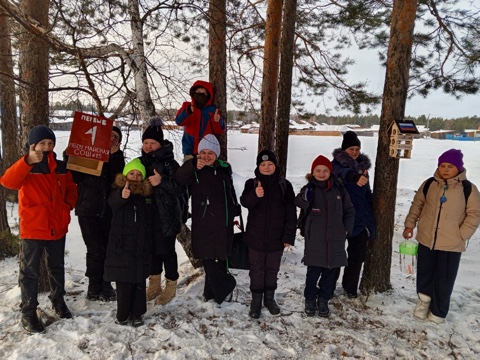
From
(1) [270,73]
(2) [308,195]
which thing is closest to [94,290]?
(2) [308,195]

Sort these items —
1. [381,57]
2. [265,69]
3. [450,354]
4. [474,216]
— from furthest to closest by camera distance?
1. [381,57]
2. [265,69]
3. [474,216]
4. [450,354]

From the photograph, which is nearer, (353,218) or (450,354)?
(450,354)

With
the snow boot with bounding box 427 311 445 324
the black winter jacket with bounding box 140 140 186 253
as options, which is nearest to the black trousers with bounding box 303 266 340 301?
the snow boot with bounding box 427 311 445 324

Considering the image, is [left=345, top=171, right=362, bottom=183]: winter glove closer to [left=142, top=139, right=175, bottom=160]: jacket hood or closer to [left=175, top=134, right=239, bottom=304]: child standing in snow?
[left=175, top=134, right=239, bottom=304]: child standing in snow

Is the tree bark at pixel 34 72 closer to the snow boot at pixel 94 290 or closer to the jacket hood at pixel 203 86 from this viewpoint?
the jacket hood at pixel 203 86

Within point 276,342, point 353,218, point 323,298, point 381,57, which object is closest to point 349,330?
point 323,298

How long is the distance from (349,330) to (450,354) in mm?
895

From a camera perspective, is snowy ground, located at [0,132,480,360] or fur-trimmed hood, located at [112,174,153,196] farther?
fur-trimmed hood, located at [112,174,153,196]

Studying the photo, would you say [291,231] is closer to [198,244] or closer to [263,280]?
[263,280]

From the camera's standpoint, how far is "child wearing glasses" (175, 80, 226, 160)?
4.01m

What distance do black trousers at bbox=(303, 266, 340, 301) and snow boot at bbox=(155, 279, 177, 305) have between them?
154 cm

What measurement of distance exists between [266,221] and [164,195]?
3.67 feet

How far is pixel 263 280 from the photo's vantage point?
3.55m

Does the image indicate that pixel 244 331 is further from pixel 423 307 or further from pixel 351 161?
pixel 351 161
